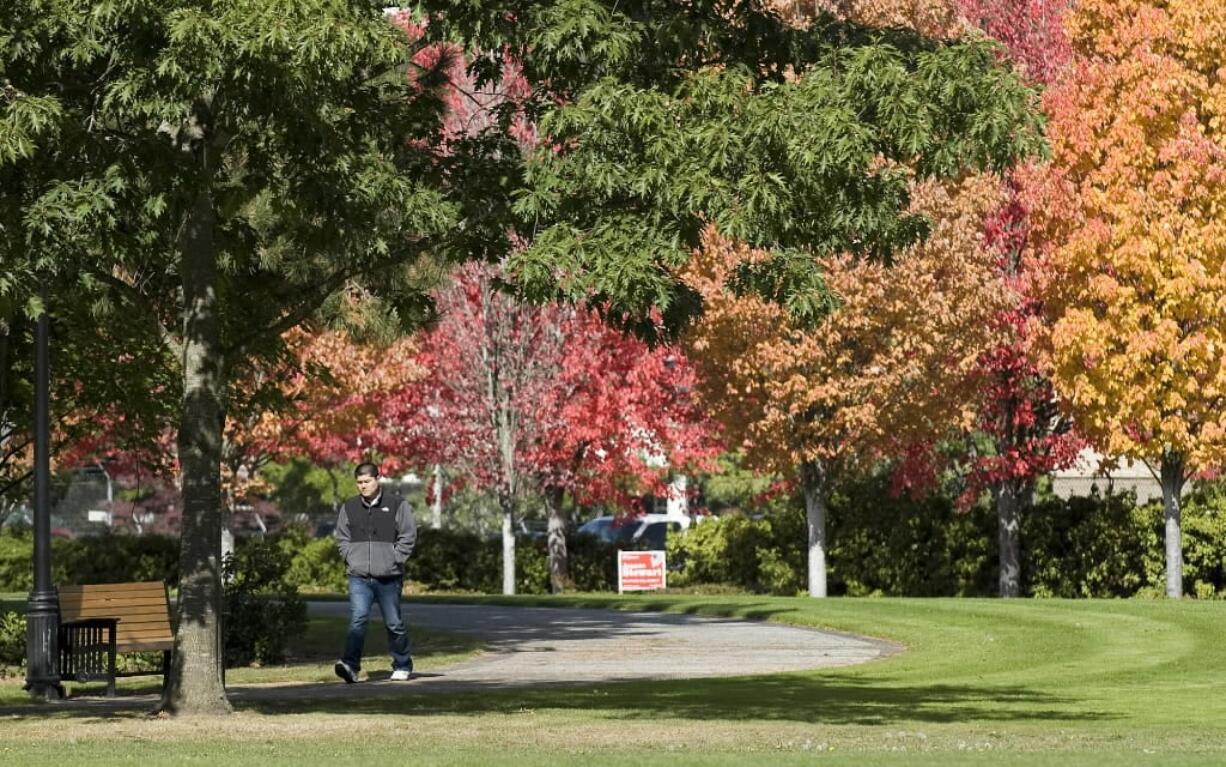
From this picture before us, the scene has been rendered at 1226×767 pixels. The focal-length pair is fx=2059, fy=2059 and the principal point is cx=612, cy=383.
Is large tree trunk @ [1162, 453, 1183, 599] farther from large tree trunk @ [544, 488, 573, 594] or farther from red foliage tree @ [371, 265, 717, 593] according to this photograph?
large tree trunk @ [544, 488, 573, 594]

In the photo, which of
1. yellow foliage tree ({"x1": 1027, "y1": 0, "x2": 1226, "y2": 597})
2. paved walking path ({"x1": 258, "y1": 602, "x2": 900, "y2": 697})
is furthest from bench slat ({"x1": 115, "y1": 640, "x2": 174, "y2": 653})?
yellow foliage tree ({"x1": 1027, "y1": 0, "x2": 1226, "y2": 597})

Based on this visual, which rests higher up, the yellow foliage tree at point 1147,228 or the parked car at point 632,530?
the yellow foliage tree at point 1147,228

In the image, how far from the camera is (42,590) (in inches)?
719

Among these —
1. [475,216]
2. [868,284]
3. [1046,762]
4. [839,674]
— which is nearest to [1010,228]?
[868,284]

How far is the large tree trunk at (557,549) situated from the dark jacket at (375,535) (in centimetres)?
2153

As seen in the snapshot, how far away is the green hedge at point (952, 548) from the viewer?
3369 cm

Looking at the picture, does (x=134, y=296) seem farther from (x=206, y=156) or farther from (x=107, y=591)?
(x=107, y=591)

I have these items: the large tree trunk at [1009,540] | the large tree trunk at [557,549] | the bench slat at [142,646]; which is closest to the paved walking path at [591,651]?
the bench slat at [142,646]

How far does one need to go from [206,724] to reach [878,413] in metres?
20.6

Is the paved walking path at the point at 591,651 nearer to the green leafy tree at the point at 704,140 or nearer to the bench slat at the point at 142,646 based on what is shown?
the bench slat at the point at 142,646

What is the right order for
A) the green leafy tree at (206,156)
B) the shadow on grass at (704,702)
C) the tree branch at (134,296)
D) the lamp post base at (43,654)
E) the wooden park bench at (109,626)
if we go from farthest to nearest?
the wooden park bench at (109,626) < the lamp post base at (43,654) < the shadow on grass at (704,702) < the tree branch at (134,296) < the green leafy tree at (206,156)

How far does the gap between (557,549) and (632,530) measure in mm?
15290

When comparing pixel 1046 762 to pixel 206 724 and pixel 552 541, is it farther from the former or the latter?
pixel 552 541

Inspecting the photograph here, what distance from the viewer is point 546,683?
60.4 ft
